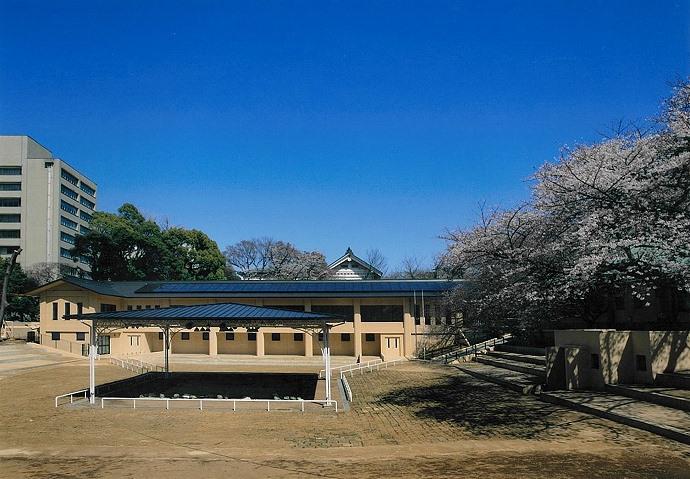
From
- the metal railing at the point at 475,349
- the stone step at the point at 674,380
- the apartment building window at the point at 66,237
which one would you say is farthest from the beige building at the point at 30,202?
the stone step at the point at 674,380

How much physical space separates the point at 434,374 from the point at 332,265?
49.8 m

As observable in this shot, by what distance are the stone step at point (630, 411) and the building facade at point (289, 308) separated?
83.5 feet

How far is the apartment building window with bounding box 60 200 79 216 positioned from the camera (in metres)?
87.3

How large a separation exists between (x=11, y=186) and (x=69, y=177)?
8.92 m

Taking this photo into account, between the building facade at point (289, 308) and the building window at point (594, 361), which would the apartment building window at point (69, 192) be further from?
the building window at point (594, 361)

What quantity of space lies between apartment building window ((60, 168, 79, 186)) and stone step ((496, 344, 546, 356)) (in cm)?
7631

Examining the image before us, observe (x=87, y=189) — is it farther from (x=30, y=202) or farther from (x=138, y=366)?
(x=138, y=366)

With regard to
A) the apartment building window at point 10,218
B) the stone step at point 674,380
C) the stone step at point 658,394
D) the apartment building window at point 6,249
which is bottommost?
the stone step at point 658,394

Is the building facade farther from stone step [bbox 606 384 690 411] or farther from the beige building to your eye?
the beige building

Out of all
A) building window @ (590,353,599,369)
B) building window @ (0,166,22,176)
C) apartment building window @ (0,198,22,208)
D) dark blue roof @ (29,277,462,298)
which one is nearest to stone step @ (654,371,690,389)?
building window @ (590,353,599,369)

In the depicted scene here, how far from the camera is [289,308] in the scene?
1813 inches

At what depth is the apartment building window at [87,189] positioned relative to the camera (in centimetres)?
→ 9641

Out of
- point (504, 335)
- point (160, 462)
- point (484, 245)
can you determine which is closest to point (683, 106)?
point (484, 245)

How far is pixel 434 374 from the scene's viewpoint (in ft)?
100
